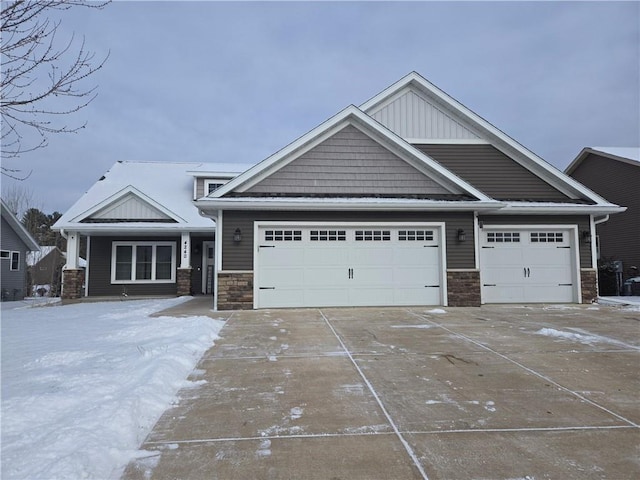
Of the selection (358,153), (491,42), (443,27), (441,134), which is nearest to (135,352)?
(358,153)

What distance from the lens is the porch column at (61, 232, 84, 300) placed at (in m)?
14.7

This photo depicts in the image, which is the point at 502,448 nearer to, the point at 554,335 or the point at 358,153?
the point at 554,335

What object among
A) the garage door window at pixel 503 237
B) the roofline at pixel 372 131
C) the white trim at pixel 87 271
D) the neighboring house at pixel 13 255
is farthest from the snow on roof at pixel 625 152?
the neighboring house at pixel 13 255

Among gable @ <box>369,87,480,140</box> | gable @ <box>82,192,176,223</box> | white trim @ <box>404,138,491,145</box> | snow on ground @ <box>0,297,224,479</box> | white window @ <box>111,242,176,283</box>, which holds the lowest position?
snow on ground @ <box>0,297,224,479</box>

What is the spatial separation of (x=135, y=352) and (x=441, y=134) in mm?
10863

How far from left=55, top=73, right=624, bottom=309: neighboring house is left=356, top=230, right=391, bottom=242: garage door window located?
0.09ft

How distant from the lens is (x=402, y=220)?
1076 centimetres

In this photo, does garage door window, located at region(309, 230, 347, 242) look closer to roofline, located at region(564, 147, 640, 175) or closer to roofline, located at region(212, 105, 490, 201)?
roofline, located at region(212, 105, 490, 201)

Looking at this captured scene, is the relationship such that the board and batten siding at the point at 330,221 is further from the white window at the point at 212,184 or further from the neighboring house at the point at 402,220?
the white window at the point at 212,184

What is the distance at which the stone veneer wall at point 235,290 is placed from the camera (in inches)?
404

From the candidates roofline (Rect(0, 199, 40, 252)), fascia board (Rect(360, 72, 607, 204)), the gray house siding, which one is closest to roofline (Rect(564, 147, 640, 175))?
fascia board (Rect(360, 72, 607, 204))

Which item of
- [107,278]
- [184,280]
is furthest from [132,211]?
[184,280]

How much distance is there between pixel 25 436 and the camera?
293 centimetres

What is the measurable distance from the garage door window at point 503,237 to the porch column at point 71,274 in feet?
46.3
